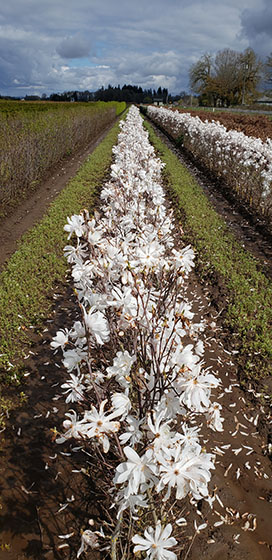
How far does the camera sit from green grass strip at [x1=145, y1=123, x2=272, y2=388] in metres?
4.00

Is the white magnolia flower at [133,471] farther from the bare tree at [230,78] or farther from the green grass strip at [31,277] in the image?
the bare tree at [230,78]

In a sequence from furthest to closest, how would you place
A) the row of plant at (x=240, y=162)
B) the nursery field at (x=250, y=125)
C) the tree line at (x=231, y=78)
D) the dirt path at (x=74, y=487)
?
1. the tree line at (x=231, y=78)
2. the nursery field at (x=250, y=125)
3. the row of plant at (x=240, y=162)
4. the dirt path at (x=74, y=487)

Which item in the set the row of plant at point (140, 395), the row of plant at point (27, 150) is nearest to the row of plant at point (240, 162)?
the row of plant at point (27, 150)

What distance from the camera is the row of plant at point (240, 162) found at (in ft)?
24.9

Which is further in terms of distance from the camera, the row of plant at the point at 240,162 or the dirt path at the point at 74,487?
the row of plant at the point at 240,162

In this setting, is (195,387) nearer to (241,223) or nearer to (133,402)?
(133,402)

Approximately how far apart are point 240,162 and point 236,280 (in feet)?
14.5

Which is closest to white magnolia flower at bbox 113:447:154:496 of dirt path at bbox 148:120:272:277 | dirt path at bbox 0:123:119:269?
dirt path at bbox 148:120:272:277

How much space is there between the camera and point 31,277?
17.8 feet

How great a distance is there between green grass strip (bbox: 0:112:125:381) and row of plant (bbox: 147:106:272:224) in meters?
3.74

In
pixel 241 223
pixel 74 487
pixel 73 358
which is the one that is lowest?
pixel 74 487

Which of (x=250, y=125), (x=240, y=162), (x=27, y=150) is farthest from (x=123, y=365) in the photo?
(x=250, y=125)

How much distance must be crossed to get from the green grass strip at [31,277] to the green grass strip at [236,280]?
2310mm

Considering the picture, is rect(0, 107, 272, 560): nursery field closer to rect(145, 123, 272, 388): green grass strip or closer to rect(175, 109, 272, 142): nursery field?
rect(145, 123, 272, 388): green grass strip
